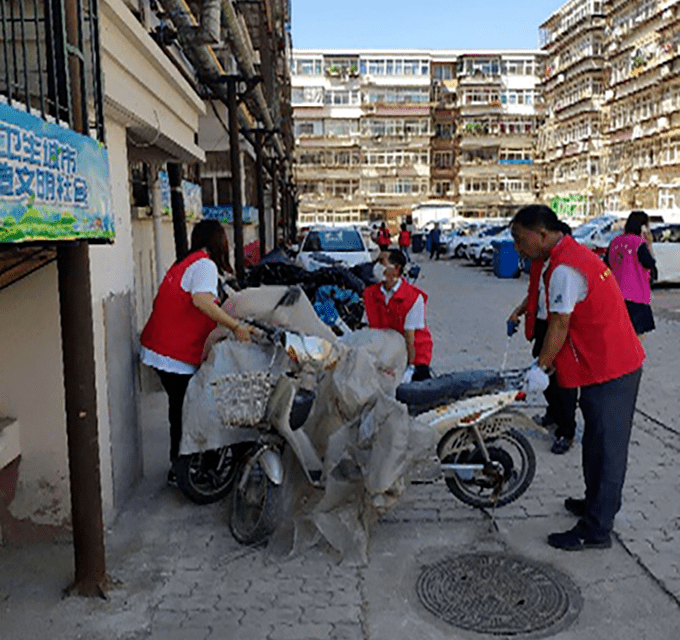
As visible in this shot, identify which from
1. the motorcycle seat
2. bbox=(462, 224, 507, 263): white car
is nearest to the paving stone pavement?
the motorcycle seat

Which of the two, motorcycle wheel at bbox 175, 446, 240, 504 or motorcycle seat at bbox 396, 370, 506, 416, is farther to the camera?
motorcycle wheel at bbox 175, 446, 240, 504

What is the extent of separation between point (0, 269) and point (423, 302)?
9.19 feet

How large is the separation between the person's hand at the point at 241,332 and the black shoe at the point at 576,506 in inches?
88.5

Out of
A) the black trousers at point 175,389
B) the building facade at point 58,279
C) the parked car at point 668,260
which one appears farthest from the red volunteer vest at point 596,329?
the parked car at point 668,260

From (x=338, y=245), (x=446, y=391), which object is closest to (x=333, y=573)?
(x=446, y=391)

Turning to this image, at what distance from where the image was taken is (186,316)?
483cm

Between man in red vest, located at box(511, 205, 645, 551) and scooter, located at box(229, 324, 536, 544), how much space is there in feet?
1.42

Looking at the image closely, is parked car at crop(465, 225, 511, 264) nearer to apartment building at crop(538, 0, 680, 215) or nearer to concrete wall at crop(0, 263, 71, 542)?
apartment building at crop(538, 0, 680, 215)

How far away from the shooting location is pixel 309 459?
436 centimetres

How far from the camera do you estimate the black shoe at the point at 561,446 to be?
5.94 m

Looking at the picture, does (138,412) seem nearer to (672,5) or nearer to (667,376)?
(667,376)

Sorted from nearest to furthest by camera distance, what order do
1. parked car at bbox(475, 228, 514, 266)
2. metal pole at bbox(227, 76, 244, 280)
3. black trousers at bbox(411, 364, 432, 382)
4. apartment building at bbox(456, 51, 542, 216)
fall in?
black trousers at bbox(411, 364, 432, 382)
metal pole at bbox(227, 76, 244, 280)
parked car at bbox(475, 228, 514, 266)
apartment building at bbox(456, 51, 542, 216)

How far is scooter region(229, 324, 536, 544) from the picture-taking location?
14.2ft

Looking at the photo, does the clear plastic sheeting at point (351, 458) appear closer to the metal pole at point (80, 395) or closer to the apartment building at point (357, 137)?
the metal pole at point (80, 395)
